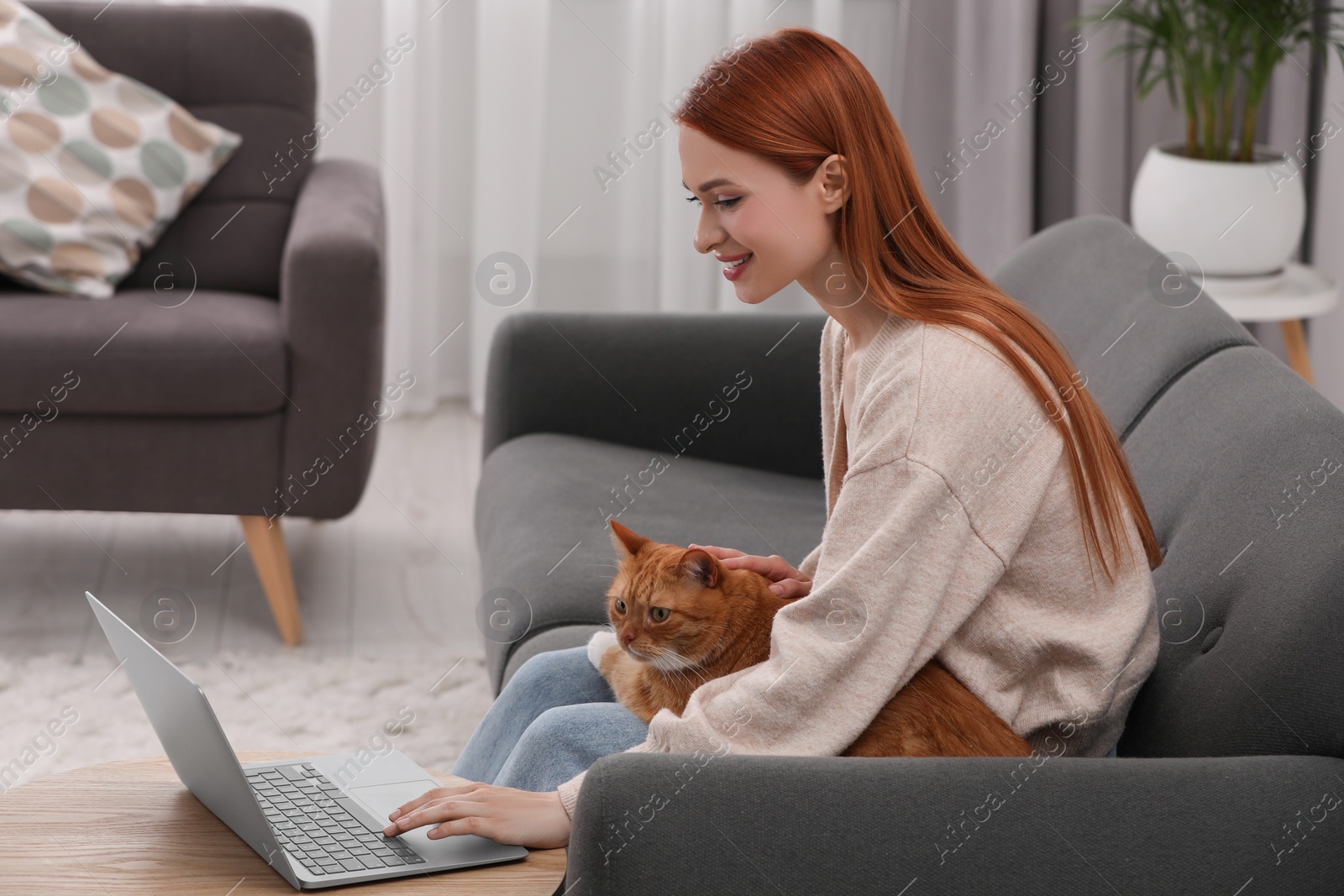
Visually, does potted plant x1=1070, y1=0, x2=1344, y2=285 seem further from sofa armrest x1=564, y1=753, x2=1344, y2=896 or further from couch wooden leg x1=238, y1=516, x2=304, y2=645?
sofa armrest x1=564, y1=753, x2=1344, y2=896

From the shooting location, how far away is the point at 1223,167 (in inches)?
104

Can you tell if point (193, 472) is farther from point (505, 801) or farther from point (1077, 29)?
point (1077, 29)

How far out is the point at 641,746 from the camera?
1.08m

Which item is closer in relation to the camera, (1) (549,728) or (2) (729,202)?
(2) (729,202)

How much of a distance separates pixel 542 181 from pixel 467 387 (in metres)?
0.61

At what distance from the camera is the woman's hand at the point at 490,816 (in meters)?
0.95

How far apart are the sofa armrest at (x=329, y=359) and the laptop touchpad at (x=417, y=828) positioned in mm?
1336

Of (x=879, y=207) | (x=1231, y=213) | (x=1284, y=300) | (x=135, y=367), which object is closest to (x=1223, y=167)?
(x=1231, y=213)

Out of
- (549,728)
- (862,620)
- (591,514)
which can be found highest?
(862,620)

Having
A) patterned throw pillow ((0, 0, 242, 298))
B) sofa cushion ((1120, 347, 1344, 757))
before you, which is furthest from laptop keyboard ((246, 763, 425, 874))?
patterned throw pillow ((0, 0, 242, 298))

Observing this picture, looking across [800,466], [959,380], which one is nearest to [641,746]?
[959,380]

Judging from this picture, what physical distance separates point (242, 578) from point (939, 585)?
188 centimetres

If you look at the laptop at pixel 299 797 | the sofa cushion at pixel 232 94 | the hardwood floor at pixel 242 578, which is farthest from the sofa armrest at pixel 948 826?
the sofa cushion at pixel 232 94

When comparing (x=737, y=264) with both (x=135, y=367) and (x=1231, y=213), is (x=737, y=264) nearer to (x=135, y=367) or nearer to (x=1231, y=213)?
(x=135, y=367)
